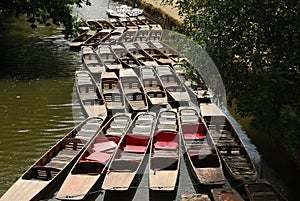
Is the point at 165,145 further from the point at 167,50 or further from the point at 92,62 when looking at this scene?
the point at 167,50

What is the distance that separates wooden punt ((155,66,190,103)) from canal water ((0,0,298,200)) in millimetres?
2574

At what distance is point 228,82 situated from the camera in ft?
34.7

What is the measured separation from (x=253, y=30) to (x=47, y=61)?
1118 centimetres

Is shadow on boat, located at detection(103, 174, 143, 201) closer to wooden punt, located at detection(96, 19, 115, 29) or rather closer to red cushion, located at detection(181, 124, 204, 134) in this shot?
red cushion, located at detection(181, 124, 204, 134)

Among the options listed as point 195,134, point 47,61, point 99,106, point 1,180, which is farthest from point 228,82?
point 47,61

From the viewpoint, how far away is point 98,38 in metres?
22.0

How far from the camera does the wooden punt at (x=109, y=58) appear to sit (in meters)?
17.2

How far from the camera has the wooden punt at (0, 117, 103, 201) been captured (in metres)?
8.85

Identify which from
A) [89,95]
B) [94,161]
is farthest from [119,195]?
[89,95]

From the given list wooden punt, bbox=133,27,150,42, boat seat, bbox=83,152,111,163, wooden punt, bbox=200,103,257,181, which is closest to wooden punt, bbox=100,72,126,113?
wooden punt, bbox=200,103,257,181

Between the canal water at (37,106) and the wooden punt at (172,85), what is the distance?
2.57m

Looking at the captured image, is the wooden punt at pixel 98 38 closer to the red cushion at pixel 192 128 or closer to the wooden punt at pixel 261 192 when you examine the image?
the red cushion at pixel 192 128

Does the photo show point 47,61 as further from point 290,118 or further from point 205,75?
point 290,118

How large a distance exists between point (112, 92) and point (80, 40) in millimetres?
8015
